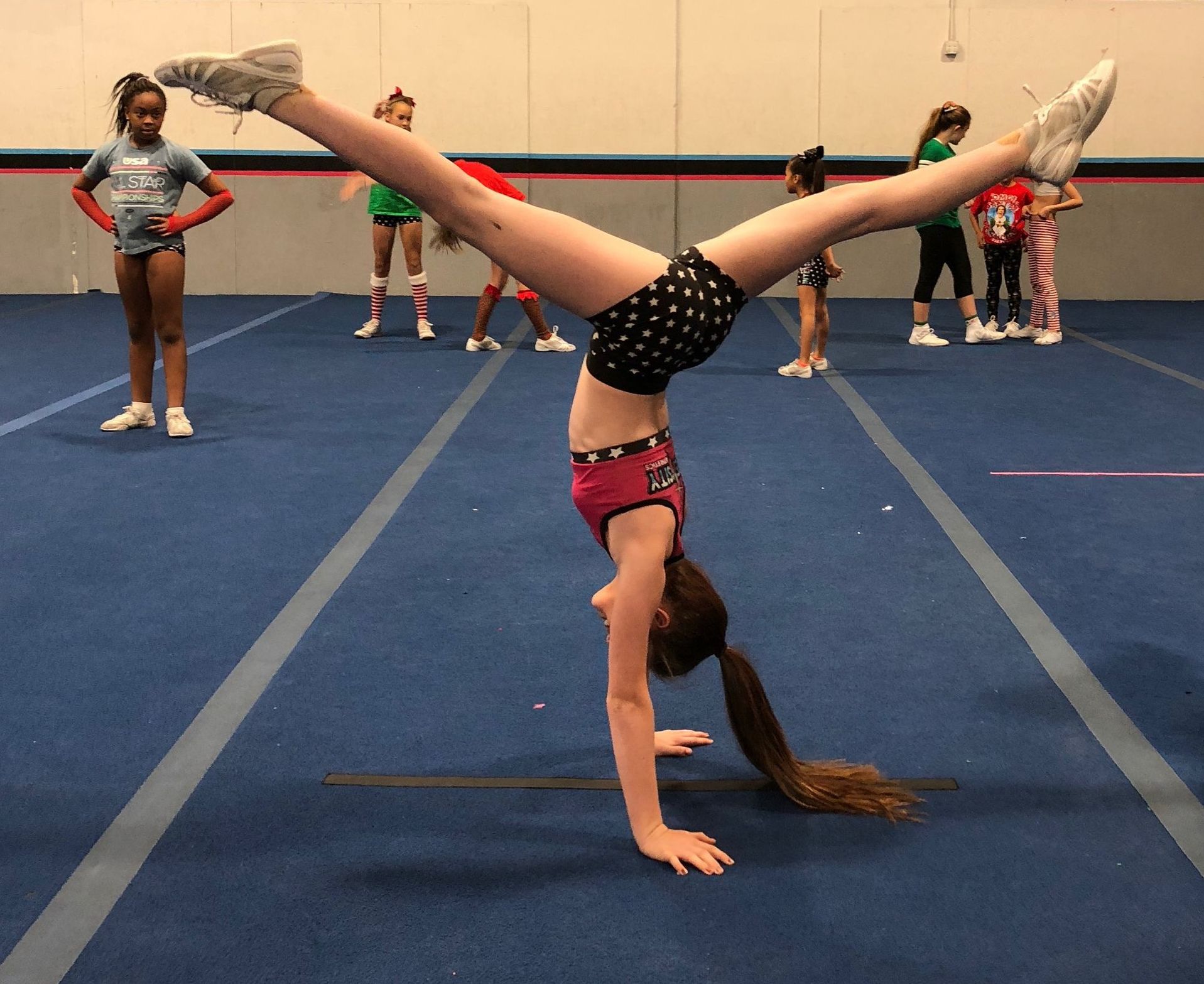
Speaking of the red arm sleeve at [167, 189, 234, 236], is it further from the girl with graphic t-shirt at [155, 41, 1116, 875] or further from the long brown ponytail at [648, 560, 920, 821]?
the long brown ponytail at [648, 560, 920, 821]

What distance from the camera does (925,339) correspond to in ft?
30.7

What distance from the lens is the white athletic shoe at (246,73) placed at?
9.00ft

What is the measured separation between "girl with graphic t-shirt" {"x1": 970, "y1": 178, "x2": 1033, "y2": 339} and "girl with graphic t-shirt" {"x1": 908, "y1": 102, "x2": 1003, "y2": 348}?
181 mm

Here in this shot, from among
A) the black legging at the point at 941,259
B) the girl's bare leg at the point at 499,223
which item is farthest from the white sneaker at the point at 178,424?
the black legging at the point at 941,259

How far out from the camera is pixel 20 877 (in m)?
2.56

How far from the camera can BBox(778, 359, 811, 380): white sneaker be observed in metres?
8.05

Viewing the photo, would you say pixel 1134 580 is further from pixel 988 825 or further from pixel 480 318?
pixel 480 318

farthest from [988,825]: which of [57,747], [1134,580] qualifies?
[57,747]

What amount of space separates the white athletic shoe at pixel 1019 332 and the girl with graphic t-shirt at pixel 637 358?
23.8 ft

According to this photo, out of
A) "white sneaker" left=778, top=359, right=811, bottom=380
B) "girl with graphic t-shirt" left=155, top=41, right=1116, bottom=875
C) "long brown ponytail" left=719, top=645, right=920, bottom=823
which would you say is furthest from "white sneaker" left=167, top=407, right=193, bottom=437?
"long brown ponytail" left=719, top=645, right=920, bottom=823

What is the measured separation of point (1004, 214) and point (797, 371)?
7.97 ft

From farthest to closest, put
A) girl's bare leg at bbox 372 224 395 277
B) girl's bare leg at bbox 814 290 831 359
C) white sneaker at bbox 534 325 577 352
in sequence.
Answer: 1. girl's bare leg at bbox 372 224 395 277
2. white sneaker at bbox 534 325 577 352
3. girl's bare leg at bbox 814 290 831 359

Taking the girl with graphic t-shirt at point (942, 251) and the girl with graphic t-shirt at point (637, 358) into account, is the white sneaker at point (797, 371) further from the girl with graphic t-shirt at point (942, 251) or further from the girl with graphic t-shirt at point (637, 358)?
the girl with graphic t-shirt at point (637, 358)

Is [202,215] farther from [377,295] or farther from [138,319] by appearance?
[377,295]
